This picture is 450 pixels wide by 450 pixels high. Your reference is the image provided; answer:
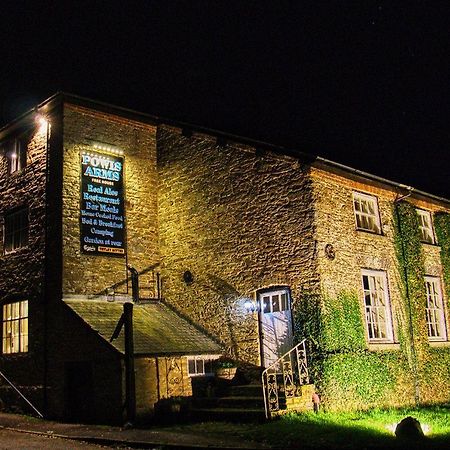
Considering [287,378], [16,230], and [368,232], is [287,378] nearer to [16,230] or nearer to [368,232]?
[368,232]

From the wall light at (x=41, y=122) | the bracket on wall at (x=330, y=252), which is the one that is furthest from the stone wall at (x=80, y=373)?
the bracket on wall at (x=330, y=252)

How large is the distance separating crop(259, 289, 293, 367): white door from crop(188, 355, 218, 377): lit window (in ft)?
5.09

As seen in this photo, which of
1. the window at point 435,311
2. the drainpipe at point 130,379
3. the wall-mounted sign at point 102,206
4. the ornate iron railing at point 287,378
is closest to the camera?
the ornate iron railing at point 287,378

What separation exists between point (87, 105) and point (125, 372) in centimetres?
802

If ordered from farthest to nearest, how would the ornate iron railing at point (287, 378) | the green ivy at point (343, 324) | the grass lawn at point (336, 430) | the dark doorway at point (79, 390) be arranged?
the dark doorway at point (79, 390) < the green ivy at point (343, 324) < the ornate iron railing at point (287, 378) < the grass lawn at point (336, 430)

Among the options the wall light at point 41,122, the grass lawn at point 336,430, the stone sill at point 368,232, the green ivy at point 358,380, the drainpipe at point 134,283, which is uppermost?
the wall light at point 41,122

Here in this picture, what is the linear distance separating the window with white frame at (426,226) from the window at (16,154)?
12578 millimetres

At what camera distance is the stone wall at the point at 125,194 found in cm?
1580

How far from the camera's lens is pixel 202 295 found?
16.8 metres

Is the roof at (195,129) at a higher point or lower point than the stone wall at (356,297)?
higher

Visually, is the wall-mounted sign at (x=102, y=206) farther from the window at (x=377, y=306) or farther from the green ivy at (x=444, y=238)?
the green ivy at (x=444, y=238)

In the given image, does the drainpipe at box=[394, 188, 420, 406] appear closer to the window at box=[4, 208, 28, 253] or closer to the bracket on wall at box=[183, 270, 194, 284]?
the bracket on wall at box=[183, 270, 194, 284]

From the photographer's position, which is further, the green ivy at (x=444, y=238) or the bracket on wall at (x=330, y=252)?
the green ivy at (x=444, y=238)

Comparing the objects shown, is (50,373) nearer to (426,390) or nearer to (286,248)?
(286,248)
